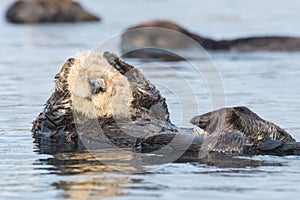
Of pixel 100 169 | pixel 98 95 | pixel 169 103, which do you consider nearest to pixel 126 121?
pixel 98 95

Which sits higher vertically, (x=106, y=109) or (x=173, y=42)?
(x=173, y=42)

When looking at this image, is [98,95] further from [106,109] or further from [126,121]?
[126,121]

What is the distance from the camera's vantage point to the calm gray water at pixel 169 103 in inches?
211

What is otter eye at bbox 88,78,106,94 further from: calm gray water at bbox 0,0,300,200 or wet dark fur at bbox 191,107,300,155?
wet dark fur at bbox 191,107,300,155

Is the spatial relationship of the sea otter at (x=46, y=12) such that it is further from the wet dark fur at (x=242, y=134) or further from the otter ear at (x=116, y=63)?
the wet dark fur at (x=242, y=134)

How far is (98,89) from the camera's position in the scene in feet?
21.7

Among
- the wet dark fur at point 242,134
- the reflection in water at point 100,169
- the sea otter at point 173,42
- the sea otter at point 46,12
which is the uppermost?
the sea otter at point 46,12

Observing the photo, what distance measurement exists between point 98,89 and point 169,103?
3.05 metres

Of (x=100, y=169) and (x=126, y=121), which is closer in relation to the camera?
(x=100, y=169)

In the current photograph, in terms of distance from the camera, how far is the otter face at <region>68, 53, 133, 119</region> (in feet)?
21.9

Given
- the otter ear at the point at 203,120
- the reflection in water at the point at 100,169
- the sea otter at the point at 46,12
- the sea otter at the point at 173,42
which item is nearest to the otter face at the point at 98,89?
the reflection in water at the point at 100,169

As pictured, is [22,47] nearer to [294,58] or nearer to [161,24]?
[161,24]

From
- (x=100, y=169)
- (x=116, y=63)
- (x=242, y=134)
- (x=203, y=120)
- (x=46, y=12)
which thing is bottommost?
(x=100, y=169)

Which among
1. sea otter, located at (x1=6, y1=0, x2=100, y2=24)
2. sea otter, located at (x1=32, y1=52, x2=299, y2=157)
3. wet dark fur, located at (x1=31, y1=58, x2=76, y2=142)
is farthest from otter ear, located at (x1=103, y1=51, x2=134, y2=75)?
sea otter, located at (x1=6, y1=0, x2=100, y2=24)
